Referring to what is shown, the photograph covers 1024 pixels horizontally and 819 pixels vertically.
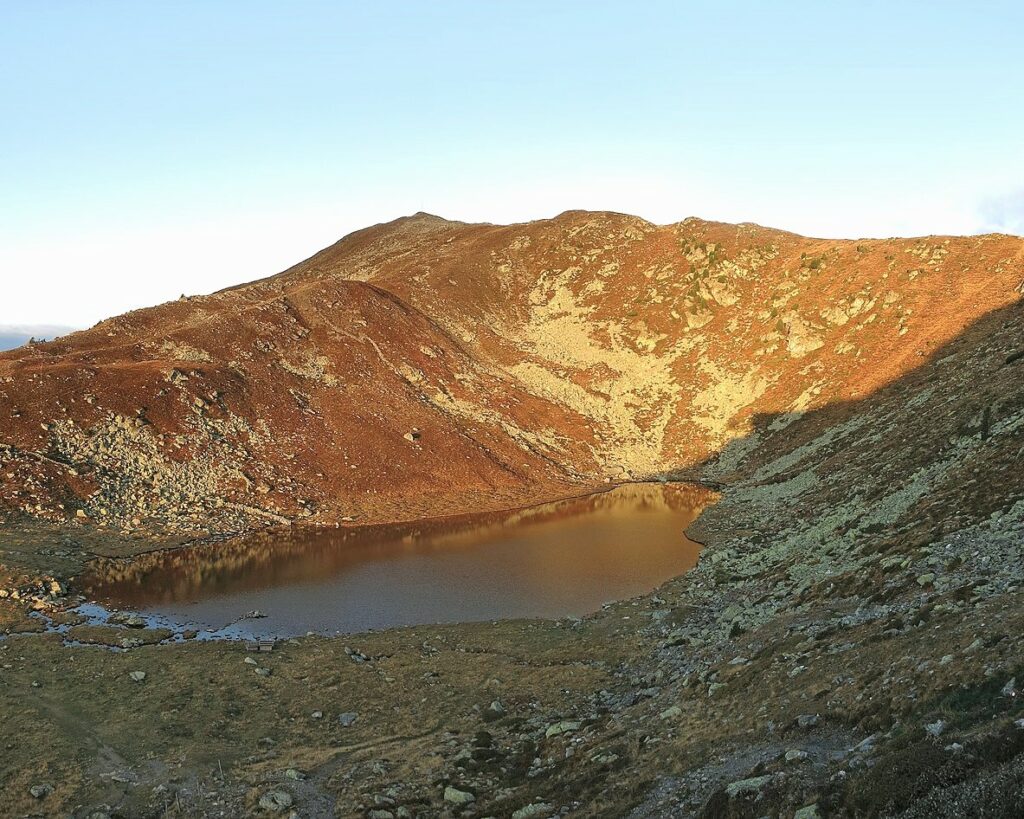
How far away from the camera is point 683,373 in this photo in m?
87.1

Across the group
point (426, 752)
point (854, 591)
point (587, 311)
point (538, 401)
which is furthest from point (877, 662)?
point (587, 311)

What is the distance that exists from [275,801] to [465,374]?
2615 inches

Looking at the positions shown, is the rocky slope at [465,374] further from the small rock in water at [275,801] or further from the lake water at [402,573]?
the small rock in water at [275,801]

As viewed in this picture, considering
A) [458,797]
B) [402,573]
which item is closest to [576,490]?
[402,573]

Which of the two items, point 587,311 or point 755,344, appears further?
point 587,311

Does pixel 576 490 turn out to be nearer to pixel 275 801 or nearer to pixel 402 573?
pixel 402 573

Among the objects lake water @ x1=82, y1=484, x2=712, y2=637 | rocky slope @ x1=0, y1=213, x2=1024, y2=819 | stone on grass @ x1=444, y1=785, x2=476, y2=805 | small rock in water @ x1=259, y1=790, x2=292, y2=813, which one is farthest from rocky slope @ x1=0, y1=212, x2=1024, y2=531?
stone on grass @ x1=444, y1=785, x2=476, y2=805

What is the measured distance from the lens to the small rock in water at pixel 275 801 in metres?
19.5

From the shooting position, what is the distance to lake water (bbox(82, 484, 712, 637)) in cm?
3750

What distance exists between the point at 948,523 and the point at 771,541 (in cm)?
1621

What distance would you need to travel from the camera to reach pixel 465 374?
84.4 meters

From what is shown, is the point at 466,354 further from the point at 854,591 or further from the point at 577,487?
the point at 854,591

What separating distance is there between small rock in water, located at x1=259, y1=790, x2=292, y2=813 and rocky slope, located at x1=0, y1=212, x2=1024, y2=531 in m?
→ 35.5

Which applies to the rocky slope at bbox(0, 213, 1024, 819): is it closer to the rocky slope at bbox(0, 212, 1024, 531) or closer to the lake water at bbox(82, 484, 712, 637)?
the rocky slope at bbox(0, 212, 1024, 531)
